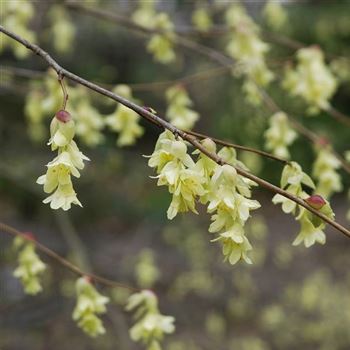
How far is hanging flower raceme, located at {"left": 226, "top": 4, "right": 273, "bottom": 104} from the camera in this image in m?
2.51

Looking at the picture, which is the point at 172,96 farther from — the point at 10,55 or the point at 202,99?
the point at 202,99

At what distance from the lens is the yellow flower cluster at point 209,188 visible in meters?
1.15

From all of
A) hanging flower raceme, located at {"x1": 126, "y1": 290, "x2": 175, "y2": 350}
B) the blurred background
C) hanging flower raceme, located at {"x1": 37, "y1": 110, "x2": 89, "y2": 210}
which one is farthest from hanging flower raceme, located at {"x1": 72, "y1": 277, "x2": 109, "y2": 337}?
the blurred background

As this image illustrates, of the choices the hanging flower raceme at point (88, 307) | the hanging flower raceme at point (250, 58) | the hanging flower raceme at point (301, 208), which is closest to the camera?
the hanging flower raceme at point (301, 208)

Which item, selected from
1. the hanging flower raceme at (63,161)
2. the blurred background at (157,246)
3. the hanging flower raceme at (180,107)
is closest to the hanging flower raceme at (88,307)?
the hanging flower raceme at (63,161)

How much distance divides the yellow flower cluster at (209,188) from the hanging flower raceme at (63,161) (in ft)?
0.52

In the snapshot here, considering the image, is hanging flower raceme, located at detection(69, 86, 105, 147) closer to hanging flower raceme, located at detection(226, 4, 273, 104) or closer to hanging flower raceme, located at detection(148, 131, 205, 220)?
hanging flower raceme, located at detection(226, 4, 273, 104)

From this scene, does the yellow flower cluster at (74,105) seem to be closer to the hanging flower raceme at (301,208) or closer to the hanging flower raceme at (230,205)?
the hanging flower raceme at (301,208)

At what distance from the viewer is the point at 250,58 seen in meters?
2.64

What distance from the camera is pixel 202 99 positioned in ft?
27.5

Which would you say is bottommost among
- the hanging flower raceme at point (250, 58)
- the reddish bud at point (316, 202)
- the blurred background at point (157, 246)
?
the reddish bud at point (316, 202)

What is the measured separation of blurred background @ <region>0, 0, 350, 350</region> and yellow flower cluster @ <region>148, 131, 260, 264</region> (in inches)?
95.7

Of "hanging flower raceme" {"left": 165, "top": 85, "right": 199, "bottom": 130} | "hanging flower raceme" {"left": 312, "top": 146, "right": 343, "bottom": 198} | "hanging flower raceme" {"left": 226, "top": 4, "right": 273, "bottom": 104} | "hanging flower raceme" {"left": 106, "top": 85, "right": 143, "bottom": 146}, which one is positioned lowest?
"hanging flower raceme" {"left": 312, "top": 146, "right": 343, "bottom": 198}

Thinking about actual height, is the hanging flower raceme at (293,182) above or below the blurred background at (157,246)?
below
